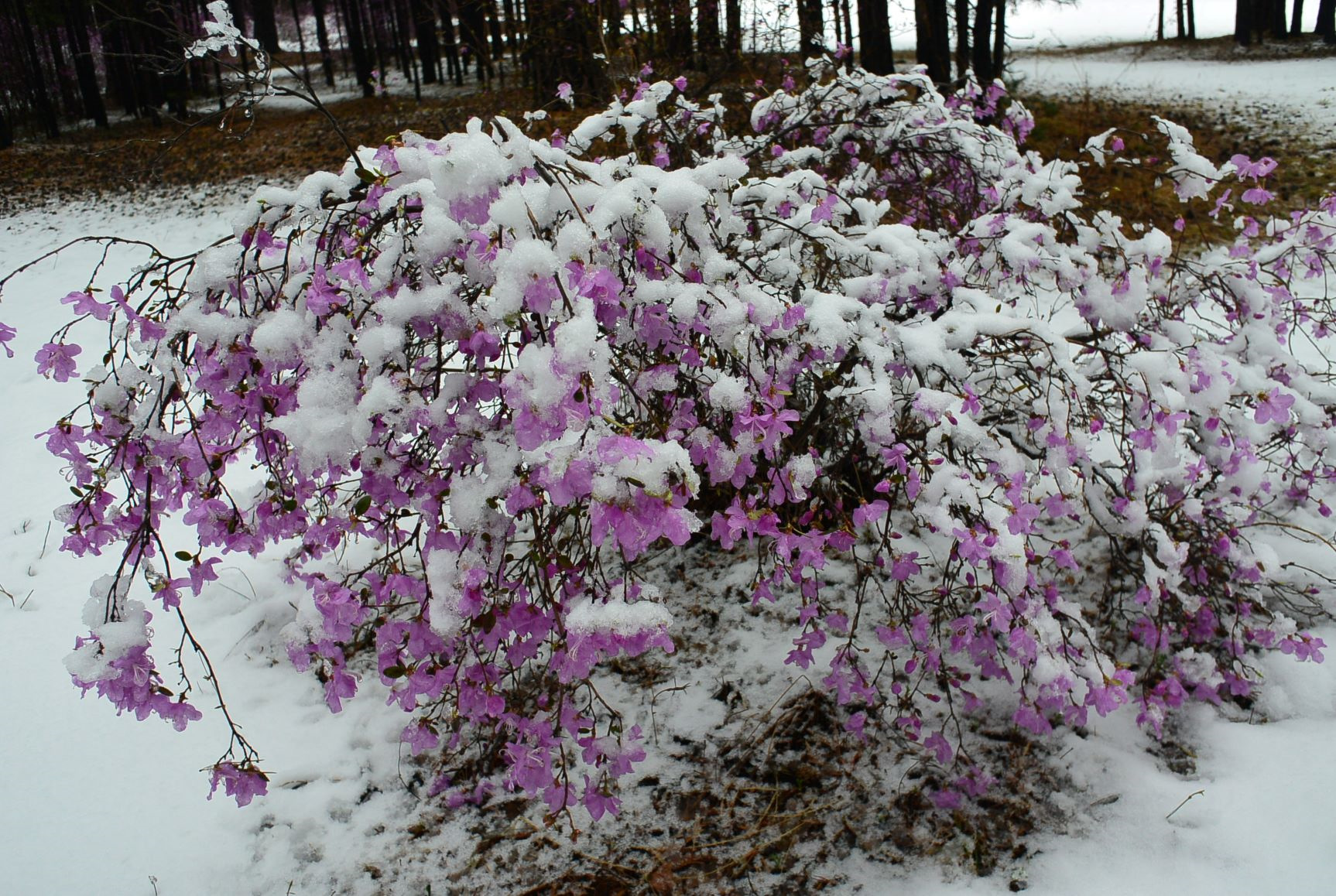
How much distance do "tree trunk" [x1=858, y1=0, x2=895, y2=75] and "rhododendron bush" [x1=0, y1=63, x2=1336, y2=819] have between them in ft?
28.1

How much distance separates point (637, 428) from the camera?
1766 millimetres

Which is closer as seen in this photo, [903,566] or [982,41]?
[903,566]

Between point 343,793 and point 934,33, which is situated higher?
point 934,33

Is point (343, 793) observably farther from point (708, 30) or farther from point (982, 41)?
point (982, 41)

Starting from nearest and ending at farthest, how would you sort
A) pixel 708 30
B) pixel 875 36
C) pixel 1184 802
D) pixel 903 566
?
pixel 903 566 < pixel 1184 802 < pixel 708 30 < pixel 875 36

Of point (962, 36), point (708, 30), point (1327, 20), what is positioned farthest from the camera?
point (1327, 20)

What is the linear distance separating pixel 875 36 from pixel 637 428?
1085 centimetres

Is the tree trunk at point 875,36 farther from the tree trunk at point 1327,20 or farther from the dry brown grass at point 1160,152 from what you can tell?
the tree trunk at point 1327,20

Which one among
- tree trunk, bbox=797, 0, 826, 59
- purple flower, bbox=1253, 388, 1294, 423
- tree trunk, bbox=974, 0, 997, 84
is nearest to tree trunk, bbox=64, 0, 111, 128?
tree trunk, bbox=797, 0, 826, 59

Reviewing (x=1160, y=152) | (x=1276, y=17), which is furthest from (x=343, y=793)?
(x=1276, y=17)

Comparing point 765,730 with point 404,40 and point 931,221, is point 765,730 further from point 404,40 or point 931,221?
point 404,40

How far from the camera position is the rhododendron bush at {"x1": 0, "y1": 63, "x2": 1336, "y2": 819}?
1.44 m

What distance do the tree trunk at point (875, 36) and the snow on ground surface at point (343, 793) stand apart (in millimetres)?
9699

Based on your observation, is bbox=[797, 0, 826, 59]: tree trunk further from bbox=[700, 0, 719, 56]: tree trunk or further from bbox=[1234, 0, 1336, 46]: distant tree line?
bbox=[1234, 0, 1336, 46]: distant tree line
